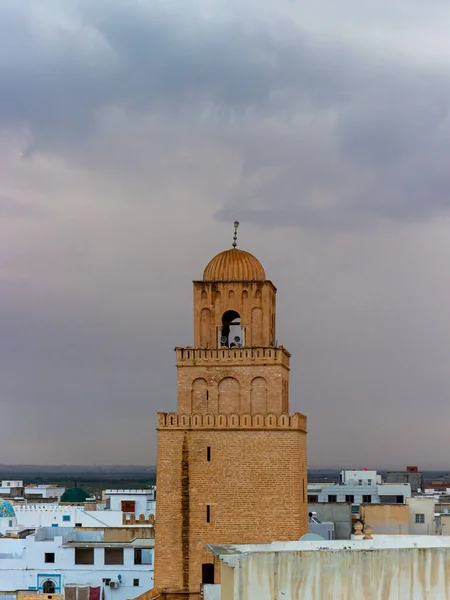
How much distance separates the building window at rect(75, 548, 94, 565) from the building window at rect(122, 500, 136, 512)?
19.8 meters

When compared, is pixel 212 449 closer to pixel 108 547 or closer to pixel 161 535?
pixel 161 535

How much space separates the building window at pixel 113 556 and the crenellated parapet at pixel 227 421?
1132 cm

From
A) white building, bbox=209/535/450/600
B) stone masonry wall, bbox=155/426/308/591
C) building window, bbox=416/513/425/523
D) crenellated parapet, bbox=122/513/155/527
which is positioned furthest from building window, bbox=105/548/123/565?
white building, bbox=209/535/450/600

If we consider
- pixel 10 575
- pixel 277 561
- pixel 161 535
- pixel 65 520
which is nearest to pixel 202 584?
pixel 161 535

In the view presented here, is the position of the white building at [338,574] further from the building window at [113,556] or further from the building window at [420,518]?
the building window at [420,518]

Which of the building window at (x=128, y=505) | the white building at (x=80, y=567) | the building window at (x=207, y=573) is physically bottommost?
the white building at (x=80, y=567)

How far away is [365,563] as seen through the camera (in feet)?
50.1

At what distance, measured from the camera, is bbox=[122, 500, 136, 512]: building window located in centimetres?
5631

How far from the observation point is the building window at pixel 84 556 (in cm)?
3638

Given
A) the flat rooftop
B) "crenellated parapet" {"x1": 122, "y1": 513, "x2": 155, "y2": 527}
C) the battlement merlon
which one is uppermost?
the battlement merlon

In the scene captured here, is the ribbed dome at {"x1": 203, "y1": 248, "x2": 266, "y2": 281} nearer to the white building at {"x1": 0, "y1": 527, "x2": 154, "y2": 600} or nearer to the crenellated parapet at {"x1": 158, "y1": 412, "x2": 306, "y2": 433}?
the crenellated parapet at {"x1": 158, "y1": 412, "x2": 306, "y2": 433}

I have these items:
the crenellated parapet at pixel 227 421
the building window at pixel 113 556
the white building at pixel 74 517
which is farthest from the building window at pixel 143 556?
the crenellated parapet at pixel 227 421

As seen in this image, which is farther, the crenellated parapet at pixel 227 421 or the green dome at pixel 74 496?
the green dome at pixel 74 496

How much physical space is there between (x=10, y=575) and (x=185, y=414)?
45.6 ft
